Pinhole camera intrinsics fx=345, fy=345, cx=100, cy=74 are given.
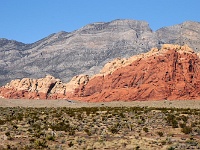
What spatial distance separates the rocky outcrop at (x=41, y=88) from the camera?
110312 millimetres

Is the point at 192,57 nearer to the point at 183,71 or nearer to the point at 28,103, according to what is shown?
the point at 183,71

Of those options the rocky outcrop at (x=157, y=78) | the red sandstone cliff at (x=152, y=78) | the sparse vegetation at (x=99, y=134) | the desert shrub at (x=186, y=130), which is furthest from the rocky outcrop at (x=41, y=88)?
the desert shrub at (x=186, y=130)

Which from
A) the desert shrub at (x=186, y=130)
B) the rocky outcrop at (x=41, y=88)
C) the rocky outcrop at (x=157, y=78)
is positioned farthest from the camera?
the rocky outcrop at (x=41, y=88)

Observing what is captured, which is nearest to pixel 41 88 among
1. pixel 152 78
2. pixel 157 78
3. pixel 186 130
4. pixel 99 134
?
pixel 152 78

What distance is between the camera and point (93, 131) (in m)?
27.1

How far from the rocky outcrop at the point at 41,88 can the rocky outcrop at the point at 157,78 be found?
17.7 metres

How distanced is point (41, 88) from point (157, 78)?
4781 centimetres

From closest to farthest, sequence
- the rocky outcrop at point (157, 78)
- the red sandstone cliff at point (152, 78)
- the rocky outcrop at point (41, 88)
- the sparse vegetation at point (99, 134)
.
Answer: the sparse vegetation at point (99, 134)
the rocky outcrop at point (157, 78)
the red sandstone cliff at point (152, 78)
the rocky outcrop at point (41, 88)

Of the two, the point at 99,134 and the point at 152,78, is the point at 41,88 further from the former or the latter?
the point at 99,134

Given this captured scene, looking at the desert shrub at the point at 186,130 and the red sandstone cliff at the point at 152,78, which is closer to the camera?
the desert shrub at the point at 186,130

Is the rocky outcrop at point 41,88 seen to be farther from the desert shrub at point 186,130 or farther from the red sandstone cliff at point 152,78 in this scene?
the desert shrub at point 186,130

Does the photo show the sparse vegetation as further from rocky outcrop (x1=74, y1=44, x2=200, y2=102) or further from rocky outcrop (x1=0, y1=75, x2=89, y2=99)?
rocky outcrop (x1=0, y1=75, x2=89, y2=99)

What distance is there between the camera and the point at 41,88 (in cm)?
11700

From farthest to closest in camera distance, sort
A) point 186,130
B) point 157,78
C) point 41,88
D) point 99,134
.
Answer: point 41,88, point 157,78, point 186,130, point 99,134
